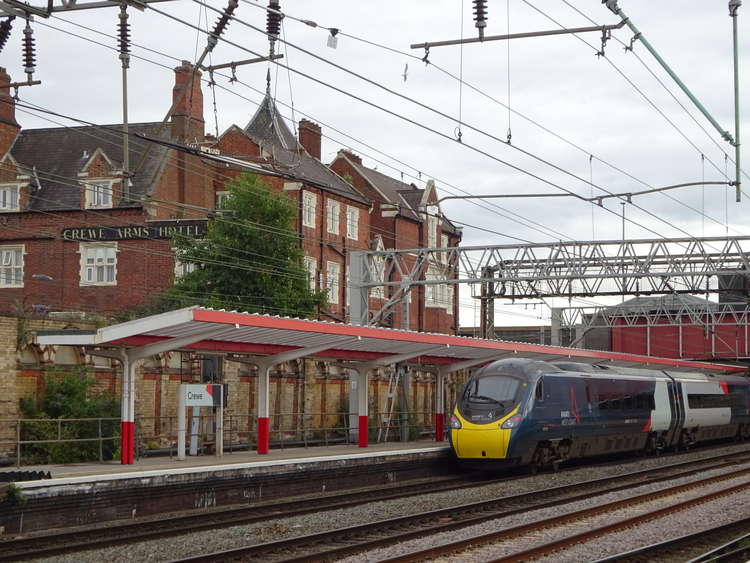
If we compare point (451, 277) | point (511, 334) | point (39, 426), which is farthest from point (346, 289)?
point (511, 334)

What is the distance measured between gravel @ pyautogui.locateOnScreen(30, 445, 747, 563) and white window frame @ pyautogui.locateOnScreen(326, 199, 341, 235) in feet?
77.4

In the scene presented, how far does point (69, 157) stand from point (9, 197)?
3.17 metres

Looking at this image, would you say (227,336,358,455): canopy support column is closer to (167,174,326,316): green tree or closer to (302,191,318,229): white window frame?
(167,174,326,316): green tree

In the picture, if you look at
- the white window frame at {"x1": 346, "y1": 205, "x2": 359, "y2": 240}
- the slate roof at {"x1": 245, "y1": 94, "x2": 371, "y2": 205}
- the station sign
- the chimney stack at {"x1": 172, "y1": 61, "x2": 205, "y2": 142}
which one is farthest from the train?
the chimney stack at {"x1": 172, "y1": 61, "x2": 205, "y2": 142}

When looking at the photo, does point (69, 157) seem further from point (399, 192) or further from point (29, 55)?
point (29, 55)

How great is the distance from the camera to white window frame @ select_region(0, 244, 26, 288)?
4269cm

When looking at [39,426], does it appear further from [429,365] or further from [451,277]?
[451,277]

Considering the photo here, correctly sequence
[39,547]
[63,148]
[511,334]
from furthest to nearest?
[511,334] → [63,148] → [39,547]

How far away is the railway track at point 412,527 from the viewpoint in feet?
45.5

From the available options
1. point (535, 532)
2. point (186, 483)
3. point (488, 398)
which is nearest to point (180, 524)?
point (186, 483)

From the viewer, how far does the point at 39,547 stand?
48.6 feet

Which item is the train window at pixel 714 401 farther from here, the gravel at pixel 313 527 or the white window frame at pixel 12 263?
the white window frame at pixel 12 263

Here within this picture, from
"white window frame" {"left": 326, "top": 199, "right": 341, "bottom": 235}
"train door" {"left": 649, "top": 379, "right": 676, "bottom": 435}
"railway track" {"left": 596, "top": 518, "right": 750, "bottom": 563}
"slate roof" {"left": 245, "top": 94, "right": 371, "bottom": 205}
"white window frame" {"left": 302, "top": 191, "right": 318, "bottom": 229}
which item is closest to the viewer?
"railway track" {"left": 596, "top": 518, "right": 750, "bottom": 563}

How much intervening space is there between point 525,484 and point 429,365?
8.35 meters
